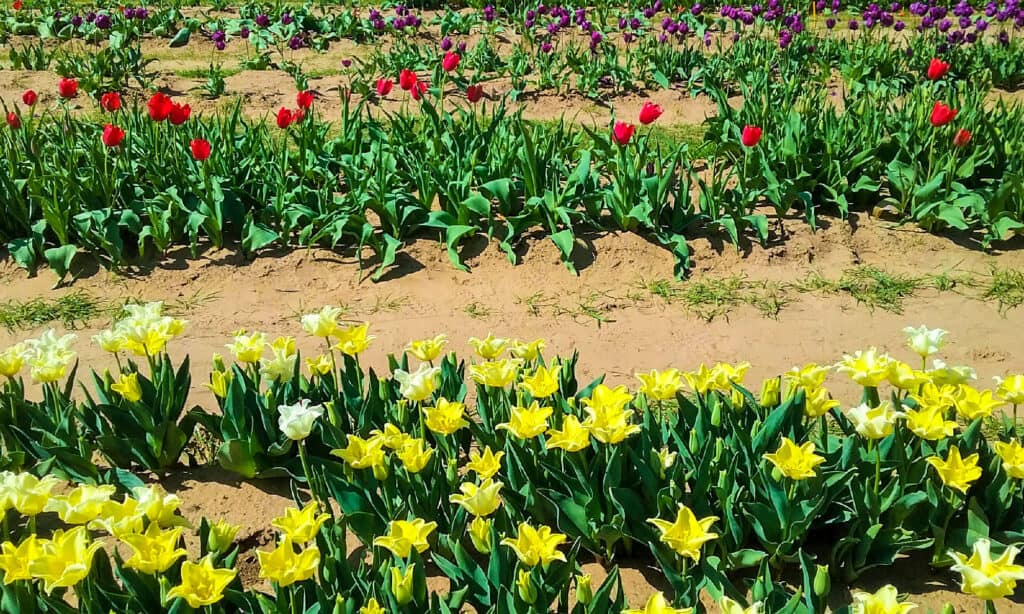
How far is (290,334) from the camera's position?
4.27 meters

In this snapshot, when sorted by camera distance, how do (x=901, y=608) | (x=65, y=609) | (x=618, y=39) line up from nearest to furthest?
(x=901, y=608) → (x=65, y=609) → (x=618, y=39)

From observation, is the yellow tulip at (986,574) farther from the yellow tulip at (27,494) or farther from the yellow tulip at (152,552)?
the yellow tulip at (27,494)

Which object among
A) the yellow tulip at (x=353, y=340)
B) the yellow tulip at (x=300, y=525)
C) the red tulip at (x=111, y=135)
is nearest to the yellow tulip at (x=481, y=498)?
the yellow tulip at (x=300, y=525)

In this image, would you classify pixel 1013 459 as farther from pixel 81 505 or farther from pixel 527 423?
pixel 81 505

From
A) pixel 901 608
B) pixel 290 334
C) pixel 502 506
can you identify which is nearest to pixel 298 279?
pixel 290 334

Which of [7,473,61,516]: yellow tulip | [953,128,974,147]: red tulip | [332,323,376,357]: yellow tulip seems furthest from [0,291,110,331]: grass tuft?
[953,128,974,147]: red tulip

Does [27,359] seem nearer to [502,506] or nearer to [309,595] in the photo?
[309,595]

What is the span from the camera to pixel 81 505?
2.17 m

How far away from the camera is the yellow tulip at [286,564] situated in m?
2.02

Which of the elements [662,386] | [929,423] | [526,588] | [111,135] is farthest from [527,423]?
[111,135]

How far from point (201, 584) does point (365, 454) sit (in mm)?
542

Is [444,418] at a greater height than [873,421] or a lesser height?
lesser

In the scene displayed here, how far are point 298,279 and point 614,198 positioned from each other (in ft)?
5.17

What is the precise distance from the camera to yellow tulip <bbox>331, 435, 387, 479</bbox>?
2455 millimetres
